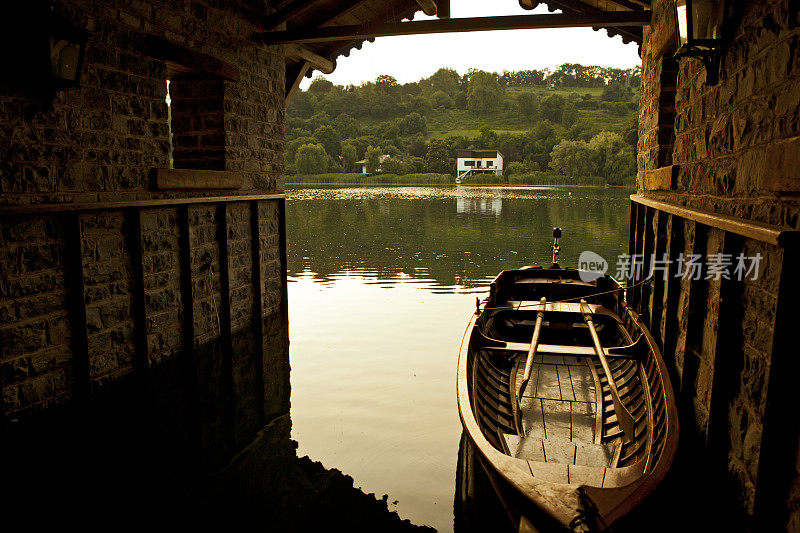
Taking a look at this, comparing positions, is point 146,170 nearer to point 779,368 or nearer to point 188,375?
point 188,375

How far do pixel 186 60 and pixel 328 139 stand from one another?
6725 centimetres

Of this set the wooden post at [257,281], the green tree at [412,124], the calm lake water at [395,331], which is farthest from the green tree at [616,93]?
the wooden post at [257,281]

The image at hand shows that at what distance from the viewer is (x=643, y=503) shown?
2.96 meters

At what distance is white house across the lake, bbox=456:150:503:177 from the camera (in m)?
79.8

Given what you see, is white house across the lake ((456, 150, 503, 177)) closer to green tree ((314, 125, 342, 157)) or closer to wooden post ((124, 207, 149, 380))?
green tree ((314, 125, 342, 157))

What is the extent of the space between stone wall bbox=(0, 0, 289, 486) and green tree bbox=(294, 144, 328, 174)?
5363 cm

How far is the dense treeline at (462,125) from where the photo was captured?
2405 inches

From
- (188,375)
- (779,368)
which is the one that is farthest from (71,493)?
(779,368)

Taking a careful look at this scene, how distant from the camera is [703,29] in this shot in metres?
4.17

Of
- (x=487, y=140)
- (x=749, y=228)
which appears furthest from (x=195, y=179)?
(x=487, y=140)

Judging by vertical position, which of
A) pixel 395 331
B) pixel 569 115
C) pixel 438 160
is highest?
pixel 569 115

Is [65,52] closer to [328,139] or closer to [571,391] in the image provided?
[571,391]

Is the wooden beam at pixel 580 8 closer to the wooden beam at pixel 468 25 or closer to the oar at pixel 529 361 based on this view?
the wooden beam at pixel 468 25

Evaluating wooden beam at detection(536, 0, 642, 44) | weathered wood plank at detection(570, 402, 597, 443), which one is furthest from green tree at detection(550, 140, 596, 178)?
weathered wood plank at detection(570, 402, 597, 443)
